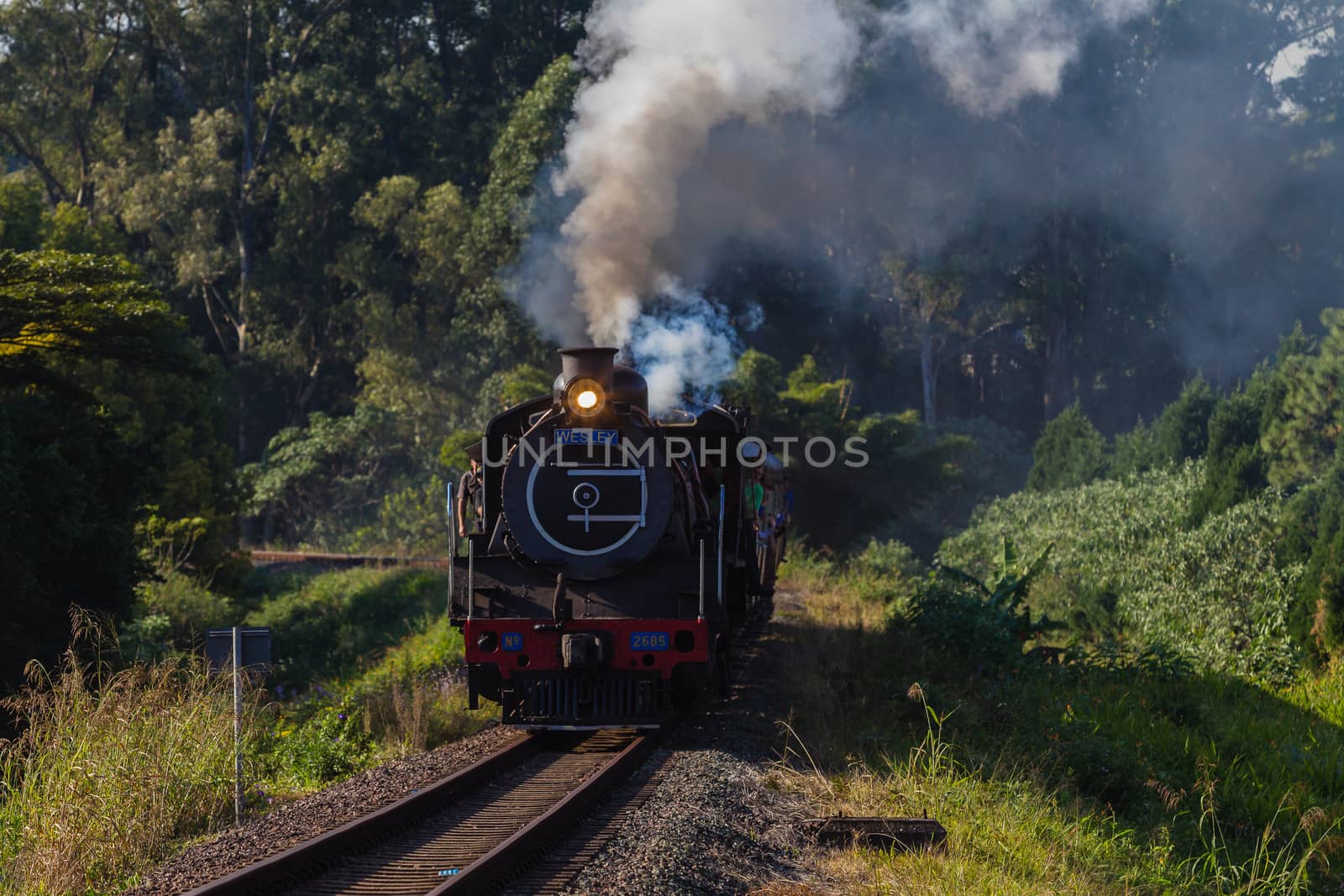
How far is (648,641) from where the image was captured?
10.7m

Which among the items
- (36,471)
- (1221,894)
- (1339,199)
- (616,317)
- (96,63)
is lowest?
(1221,894)

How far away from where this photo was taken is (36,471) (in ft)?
50.7

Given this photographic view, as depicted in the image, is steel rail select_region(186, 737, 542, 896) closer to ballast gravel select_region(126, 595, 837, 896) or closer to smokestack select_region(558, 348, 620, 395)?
ballast gravel select_region(126, 595, 837, 896)

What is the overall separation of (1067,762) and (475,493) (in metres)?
5.61

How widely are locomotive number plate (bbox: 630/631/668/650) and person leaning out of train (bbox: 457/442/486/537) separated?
6.08 feet

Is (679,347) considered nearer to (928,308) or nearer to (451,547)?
(451,547)

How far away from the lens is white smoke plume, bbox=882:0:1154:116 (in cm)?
4128

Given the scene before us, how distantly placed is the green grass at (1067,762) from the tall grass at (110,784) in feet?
13.9

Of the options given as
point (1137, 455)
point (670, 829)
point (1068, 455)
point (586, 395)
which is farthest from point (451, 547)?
point (1068, 455)

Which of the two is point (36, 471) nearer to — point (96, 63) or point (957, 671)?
point (957, 671)

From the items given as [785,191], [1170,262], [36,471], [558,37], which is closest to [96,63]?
[558,37]

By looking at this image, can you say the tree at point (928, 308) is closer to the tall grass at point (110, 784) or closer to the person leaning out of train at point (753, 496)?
the person leaning out of train at point (753, 496)

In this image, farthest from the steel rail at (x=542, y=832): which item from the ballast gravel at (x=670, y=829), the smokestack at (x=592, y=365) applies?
the smokestack at (x=592, y=365)

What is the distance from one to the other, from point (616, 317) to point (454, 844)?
440 inches
